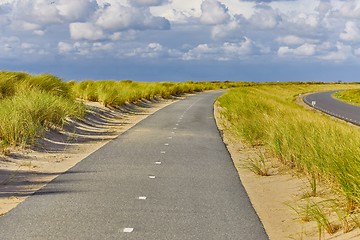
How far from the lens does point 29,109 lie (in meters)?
18.2

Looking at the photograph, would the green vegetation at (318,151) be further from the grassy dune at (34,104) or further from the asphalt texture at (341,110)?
the asphalt texture at (341,110)

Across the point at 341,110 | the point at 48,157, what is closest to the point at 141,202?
the point at 48,157

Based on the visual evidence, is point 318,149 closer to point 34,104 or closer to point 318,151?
point 318,151

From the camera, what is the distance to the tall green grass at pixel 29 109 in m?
15.1

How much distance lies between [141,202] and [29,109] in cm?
1048

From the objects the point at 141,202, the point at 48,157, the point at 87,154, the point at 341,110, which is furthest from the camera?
the point at 341,110

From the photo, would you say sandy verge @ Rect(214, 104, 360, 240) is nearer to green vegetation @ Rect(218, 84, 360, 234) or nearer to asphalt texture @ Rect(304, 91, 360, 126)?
green vegetation @ Rect(218, 84, 360, 234)

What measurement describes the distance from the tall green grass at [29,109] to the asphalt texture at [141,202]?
2385 millimetres

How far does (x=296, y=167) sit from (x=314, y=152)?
1.31 metres

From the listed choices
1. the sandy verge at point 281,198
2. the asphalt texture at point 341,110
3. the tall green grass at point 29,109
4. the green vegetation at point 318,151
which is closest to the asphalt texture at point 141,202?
the sandy verge at point 281,198

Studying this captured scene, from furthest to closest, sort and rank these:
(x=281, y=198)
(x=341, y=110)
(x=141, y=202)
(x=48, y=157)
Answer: (x=341, y=110) → (x=48, y=157) → (x=281, y=198) → (x=141, y=202)

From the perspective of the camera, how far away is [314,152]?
10.8 meters

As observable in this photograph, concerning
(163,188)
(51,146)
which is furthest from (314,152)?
(51,146)

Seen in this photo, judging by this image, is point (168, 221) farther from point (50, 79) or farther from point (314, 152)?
point (50, 79)
